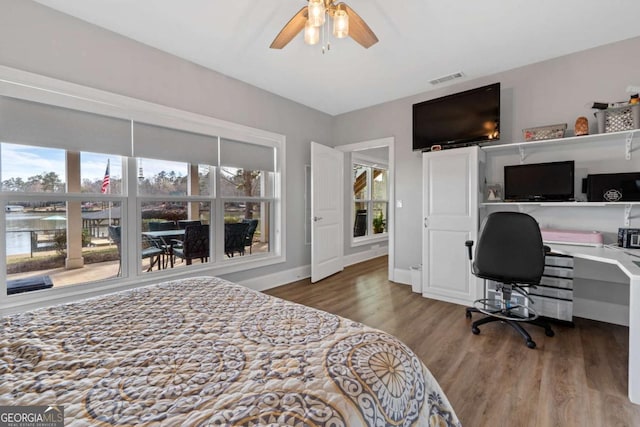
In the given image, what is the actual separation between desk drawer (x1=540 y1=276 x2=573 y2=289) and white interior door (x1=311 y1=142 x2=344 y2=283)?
8.58ft

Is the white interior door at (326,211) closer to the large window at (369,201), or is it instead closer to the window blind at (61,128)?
the large window at (369,201)

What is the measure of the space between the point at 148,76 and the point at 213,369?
290cm

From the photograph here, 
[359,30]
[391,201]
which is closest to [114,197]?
[359,30]

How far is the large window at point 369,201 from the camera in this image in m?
5.97

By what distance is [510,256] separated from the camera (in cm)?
230

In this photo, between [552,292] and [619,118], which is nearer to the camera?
[619,118]

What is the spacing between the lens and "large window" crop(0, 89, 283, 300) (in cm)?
214

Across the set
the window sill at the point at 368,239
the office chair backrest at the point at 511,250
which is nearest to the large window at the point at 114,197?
the window sill at the point at 368,239

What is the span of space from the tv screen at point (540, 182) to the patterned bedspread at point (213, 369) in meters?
2.69

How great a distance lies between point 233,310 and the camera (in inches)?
52.1

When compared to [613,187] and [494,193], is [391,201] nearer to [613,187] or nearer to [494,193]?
[494,193]

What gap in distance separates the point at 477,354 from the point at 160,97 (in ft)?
11.9

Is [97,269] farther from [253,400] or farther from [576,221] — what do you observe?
[576,221]

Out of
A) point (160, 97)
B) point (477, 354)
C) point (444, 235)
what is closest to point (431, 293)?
point (444, 235)
